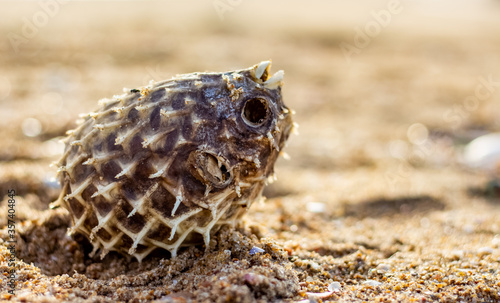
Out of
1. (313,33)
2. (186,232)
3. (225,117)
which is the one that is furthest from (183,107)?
(313,33)

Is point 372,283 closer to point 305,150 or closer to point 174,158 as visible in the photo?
point 174,158

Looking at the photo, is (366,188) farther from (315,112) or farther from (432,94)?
(432,94)

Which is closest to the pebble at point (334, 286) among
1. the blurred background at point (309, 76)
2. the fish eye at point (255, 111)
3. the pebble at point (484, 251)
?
the fish eye at point (255, 111)

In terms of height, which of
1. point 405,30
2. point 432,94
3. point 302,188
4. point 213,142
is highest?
point 405,30

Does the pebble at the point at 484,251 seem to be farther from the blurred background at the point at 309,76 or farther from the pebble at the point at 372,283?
the blurred background at the point at 309,76

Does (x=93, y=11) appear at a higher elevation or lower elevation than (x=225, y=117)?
higher
